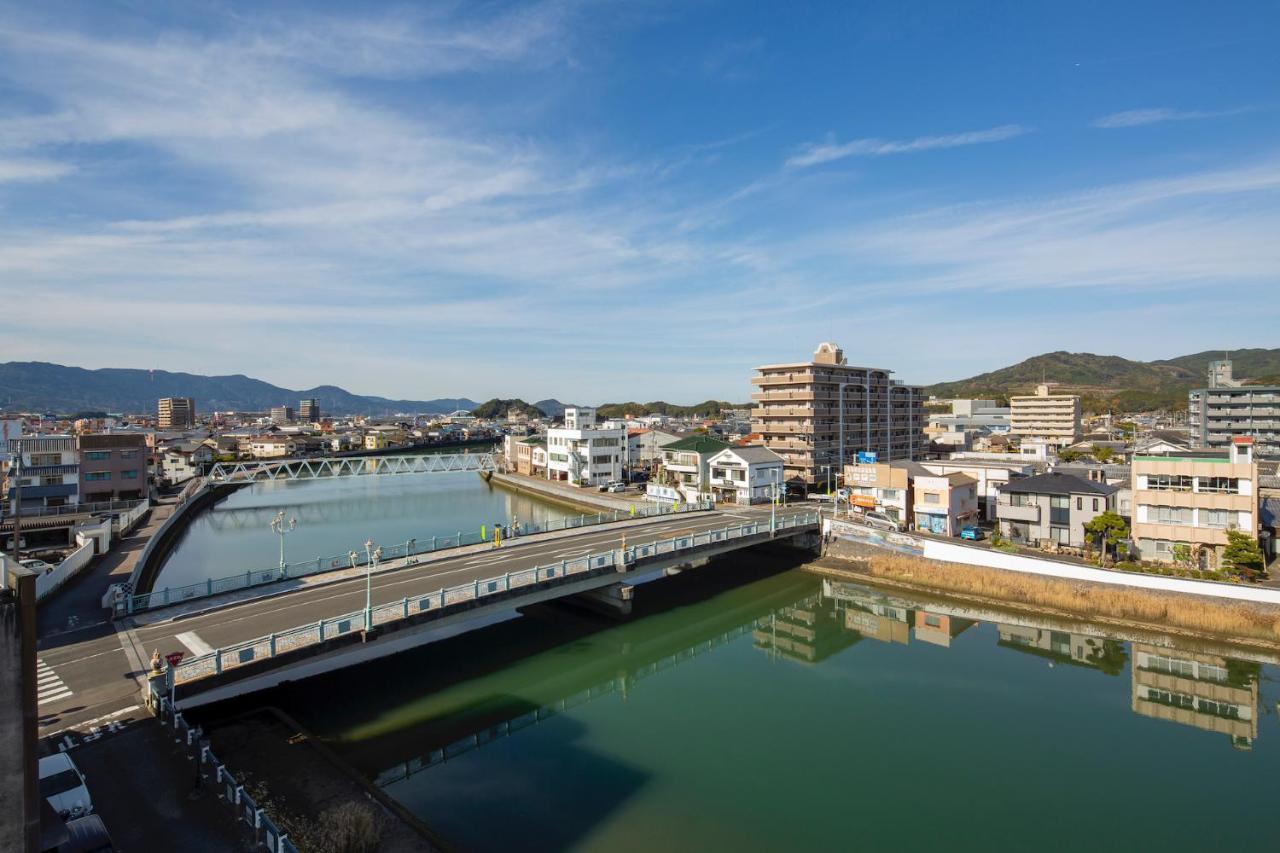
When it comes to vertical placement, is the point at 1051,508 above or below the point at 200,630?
above

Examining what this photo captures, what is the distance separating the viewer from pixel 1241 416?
6538 centimetres

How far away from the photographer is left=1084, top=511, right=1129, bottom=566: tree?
2795 cm

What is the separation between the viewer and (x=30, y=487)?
4572 cm

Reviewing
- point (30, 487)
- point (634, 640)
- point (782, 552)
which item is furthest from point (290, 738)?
point (30, 487)

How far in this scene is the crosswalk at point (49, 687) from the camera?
13641mm

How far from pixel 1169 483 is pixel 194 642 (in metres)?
35.8

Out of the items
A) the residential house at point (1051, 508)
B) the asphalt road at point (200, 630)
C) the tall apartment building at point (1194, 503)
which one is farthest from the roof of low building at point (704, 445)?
the tall apartment building at point (1194, 503)

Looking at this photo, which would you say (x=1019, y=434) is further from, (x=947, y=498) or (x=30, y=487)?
(x=30, y=487)

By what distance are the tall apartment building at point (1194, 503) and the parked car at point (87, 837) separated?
3463 cm

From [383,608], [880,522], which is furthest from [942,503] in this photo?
[383,608]

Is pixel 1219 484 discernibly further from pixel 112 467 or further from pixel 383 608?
pixel 112 467

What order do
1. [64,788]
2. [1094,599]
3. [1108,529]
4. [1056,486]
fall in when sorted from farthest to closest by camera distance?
[1056,486] → [1108,529] → [1094,599] → [64,788]

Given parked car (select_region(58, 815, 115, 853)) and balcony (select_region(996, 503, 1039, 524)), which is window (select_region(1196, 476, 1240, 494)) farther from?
parked car (select_region(58, 815, 115, 853))

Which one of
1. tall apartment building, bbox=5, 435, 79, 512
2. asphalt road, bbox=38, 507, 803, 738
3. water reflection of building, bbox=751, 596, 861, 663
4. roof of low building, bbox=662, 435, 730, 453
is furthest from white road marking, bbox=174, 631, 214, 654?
roof of low building, bbox=662, 435, 730, 453
